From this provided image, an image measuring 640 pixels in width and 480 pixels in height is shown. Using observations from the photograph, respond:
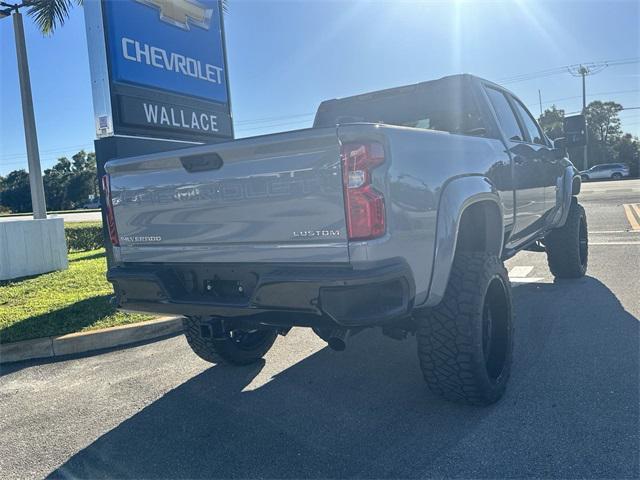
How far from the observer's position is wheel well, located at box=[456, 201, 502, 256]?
11.8ft

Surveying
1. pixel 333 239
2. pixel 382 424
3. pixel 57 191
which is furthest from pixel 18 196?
pixel 333 239

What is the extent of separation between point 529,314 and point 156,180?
3709mm

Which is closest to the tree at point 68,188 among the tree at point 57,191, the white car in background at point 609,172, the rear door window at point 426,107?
the tree at point 57,191

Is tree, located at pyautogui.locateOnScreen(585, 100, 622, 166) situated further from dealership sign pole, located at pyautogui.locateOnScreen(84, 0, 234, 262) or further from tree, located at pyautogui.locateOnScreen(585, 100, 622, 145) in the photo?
dealership sign pole, located at pyautogui.locateOnScreen(84, 0, 234, 262)

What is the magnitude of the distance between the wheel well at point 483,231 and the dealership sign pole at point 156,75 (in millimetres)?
3135

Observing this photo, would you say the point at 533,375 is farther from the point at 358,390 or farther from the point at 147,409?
the point at 147,409

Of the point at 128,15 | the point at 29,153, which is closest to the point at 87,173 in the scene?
the point at 29,153

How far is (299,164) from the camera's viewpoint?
2.57 meters

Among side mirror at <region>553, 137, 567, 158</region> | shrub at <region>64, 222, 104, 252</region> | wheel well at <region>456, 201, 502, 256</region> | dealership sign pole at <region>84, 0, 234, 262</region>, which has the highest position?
dealership sign pole at <region>84, 0, 234, 262</region>

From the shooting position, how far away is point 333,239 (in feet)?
8.25

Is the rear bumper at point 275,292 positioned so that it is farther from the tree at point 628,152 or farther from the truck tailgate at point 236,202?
the tree at point 628,152

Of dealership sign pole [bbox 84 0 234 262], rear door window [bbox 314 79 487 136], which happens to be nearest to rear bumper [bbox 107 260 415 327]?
rear door window [bbox 314 79 487 136]

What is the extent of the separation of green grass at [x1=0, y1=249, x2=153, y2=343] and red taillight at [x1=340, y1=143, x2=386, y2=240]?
353 cm

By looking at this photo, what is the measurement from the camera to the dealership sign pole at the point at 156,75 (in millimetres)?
5441
